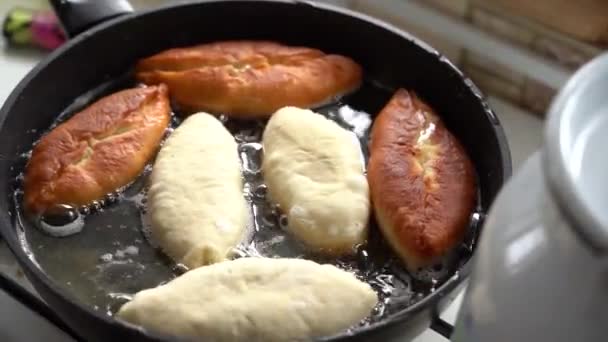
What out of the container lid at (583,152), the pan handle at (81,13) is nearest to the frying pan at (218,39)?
the pan handle at (81,13)

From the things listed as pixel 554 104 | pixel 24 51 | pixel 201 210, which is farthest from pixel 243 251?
pixel 24 51

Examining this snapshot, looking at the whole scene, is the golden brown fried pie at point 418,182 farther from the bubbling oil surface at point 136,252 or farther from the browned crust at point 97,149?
the browned crust at point 97,149

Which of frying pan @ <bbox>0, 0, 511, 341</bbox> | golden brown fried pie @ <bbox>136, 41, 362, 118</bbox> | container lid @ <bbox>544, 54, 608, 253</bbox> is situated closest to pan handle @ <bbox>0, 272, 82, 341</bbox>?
frying pan @ <bbox>0, 0, 511, 341</bbox>

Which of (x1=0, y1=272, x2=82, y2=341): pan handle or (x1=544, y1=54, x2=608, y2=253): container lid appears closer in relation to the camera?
(x1=544, y1=54, x2=608, y2=253): container lid

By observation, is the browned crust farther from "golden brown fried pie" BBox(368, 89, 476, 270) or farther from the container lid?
the container lid

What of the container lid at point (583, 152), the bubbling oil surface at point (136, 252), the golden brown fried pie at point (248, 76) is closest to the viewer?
the container lid at point (583, 152)

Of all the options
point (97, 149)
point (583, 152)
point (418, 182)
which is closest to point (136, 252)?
point (97, 149)

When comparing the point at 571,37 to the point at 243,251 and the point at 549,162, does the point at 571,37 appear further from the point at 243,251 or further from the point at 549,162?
the point at 549,162
